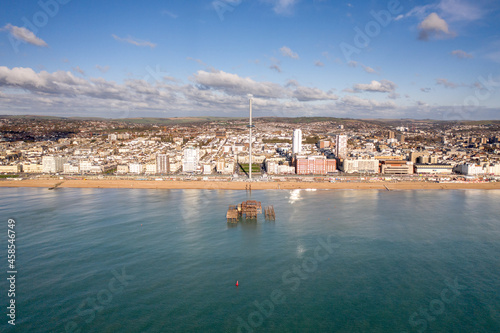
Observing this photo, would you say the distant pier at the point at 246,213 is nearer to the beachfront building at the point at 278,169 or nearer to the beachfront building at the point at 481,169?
the beachfront building at the point at 278,169

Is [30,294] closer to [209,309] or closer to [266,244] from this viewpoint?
[209,309]

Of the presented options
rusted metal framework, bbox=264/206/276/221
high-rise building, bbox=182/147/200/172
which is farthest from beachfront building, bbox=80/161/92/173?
rusted metal framework, bbox=264/206/276/221

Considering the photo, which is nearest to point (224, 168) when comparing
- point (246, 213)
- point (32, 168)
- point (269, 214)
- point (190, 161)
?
point (190, 161)

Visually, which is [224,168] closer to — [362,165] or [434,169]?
[362,165]

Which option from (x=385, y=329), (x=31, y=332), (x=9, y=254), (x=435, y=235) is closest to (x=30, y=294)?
(x=31, y=332)

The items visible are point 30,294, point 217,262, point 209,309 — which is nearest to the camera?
point 209,309

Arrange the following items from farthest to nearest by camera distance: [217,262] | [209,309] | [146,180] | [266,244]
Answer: [146,180], [266,244], [217,262], [209,309]
